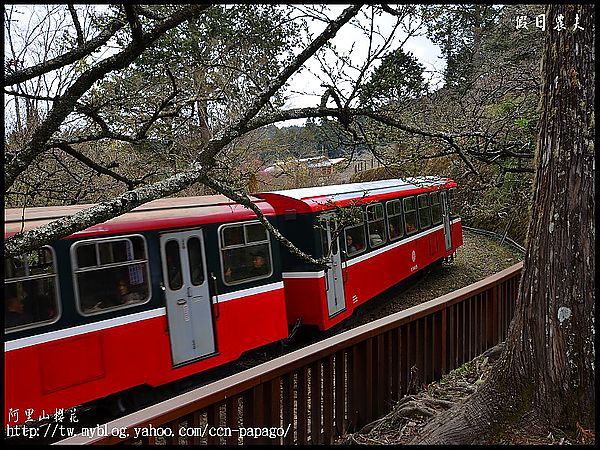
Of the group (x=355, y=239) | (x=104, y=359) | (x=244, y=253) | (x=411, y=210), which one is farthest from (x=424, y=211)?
(x=104, y=359)

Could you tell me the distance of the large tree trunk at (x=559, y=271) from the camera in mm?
3156

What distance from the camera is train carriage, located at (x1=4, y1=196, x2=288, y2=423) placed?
16.0 ft

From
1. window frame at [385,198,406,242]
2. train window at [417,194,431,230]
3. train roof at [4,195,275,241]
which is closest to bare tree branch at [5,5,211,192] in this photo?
train roof at [4,195,275,241]

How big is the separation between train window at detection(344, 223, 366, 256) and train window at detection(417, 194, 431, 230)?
12.0 ft

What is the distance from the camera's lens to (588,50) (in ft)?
10.2

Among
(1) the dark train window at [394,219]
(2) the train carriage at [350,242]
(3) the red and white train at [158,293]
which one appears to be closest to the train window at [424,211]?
(2) the train carriage at [350,242]

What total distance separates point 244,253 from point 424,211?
24.2ft

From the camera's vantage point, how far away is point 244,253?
708 cm

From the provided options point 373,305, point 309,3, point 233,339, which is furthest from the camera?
point 373,305

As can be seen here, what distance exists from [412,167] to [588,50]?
1990 millimetres

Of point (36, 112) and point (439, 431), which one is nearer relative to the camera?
point (439, 431)

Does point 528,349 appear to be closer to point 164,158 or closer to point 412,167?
point 412,167

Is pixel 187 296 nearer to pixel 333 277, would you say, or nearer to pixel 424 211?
pixel 333 277

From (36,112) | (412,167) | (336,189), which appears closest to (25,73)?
(412,167)
